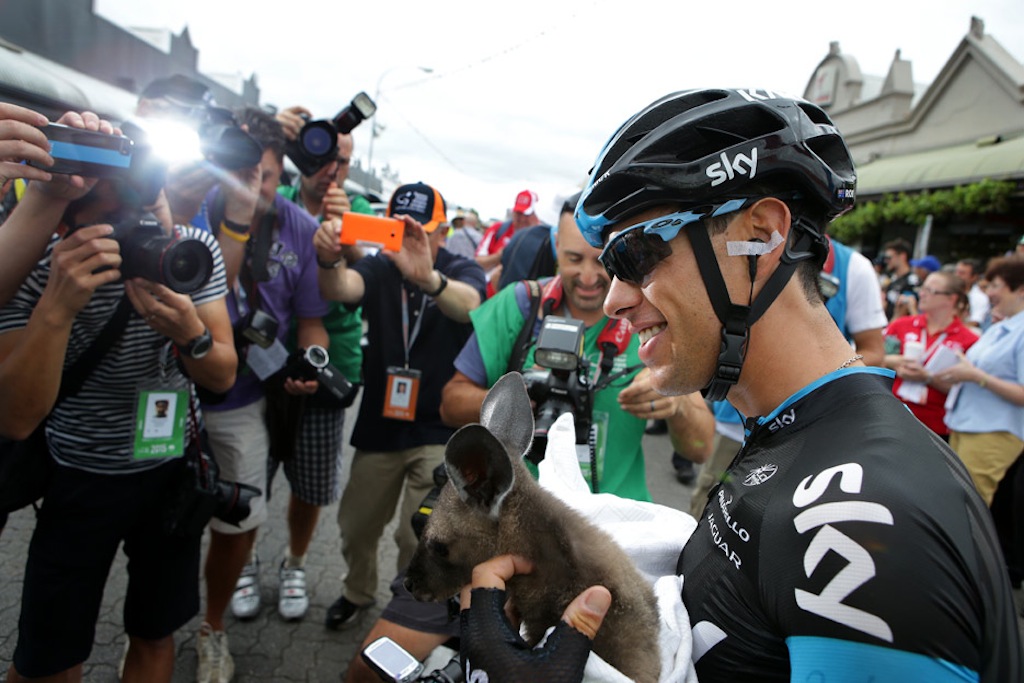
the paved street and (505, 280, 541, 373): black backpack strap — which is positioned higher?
(505, 280, 541, 373): black backpack strap

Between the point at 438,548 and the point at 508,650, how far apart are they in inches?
19.3

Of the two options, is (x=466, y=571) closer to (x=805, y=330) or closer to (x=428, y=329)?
(x=805, y=330)

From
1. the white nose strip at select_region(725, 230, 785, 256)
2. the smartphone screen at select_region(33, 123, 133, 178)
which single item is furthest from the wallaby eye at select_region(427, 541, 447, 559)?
the smartphone screen at select_region(33, 123, 133, 178)

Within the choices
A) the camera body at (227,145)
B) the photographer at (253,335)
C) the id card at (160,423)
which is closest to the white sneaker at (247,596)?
the photographer at (253,335)

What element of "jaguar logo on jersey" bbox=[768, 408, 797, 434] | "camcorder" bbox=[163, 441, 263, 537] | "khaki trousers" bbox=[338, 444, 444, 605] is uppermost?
"jaguar logo on jersey" bbox=[768, 408, 797, 434]

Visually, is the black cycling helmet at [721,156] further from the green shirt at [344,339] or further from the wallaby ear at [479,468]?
the green shirt at [344,339]

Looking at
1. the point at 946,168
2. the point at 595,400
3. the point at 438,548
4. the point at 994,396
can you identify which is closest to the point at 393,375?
the point at 595,400

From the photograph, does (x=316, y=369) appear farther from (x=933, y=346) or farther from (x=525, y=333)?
(x=933, y=346)

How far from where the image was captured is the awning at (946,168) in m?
15.7

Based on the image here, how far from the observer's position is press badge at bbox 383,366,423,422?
3900 mm

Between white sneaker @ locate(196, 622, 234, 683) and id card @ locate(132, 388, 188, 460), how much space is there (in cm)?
144

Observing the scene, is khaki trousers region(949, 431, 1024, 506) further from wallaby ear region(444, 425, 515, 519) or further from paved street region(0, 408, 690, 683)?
wallaby ear region(444, 425, 515, 519)

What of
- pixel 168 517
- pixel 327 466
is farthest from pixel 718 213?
pixel 327 466

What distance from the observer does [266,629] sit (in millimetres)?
4031
